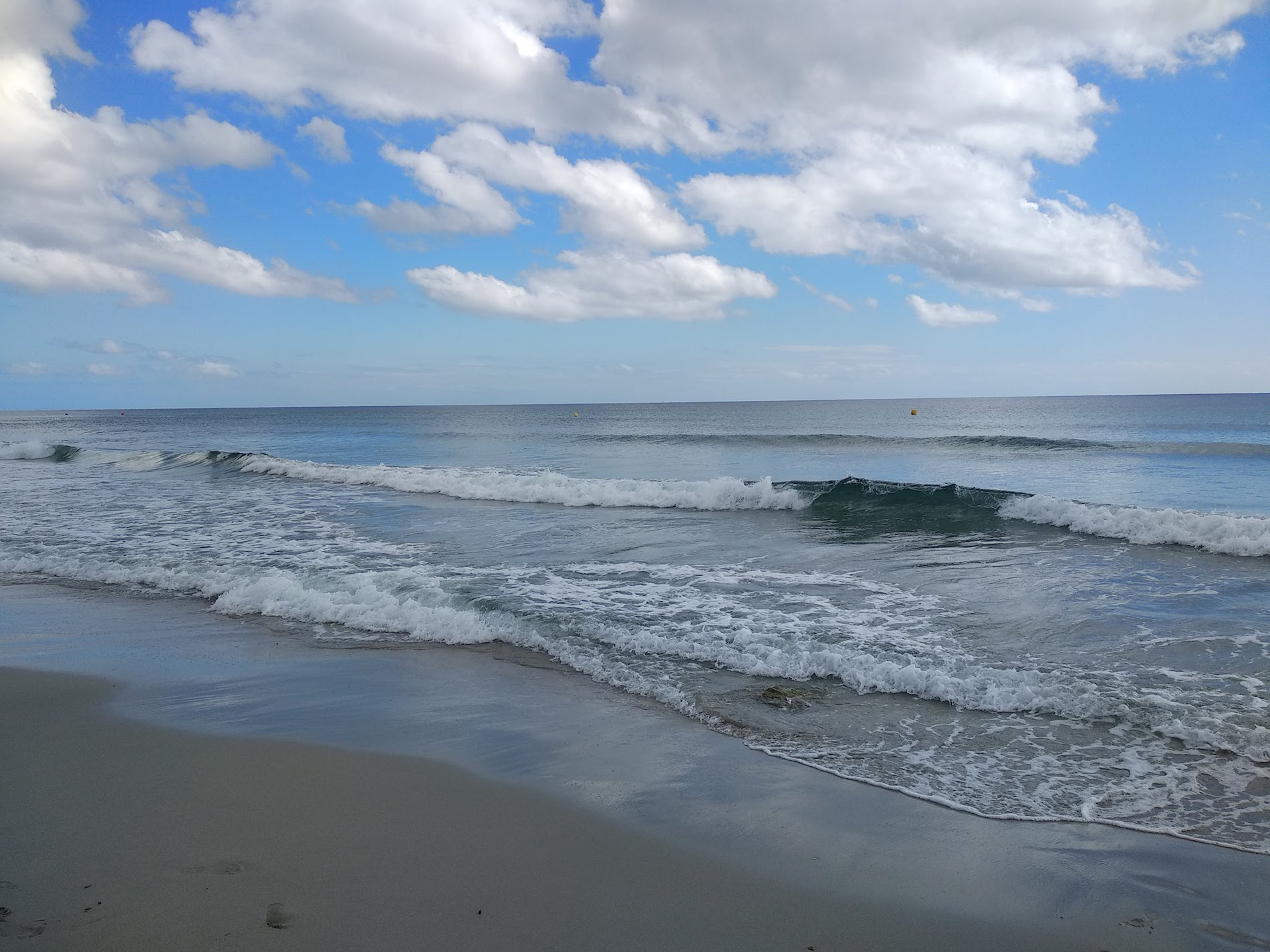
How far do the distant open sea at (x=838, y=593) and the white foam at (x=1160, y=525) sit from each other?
53mm

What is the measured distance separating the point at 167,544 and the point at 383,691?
9.01m

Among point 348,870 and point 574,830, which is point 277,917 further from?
point 574,830

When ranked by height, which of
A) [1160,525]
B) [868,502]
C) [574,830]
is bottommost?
[574,830]

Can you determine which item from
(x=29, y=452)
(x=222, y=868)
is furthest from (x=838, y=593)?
(x=29, y=452)

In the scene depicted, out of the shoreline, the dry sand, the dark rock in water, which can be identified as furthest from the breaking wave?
the dry sand

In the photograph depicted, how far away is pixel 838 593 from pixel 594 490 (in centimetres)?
1125

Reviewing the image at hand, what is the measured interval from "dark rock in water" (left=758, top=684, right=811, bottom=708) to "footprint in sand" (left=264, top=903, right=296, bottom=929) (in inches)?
154

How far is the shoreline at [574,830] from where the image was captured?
345 centimetres

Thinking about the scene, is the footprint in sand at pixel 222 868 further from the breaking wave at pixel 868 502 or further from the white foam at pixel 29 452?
the white foam at pixel 29 452

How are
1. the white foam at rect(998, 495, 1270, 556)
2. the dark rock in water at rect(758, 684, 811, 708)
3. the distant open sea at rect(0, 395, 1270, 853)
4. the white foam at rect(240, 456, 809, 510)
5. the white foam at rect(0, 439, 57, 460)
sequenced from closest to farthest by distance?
the distant open sea at rect(0, 395, 1270, 853)
the dark rock in water at rect(758, 684, 811, 708)
the white foam at rect(998, 495, 1270, 556)
the white foam at rect(240, 456, 809, 510)
the white foam at rect(0, 439, 57, 460)

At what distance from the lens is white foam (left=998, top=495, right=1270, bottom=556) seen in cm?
1251

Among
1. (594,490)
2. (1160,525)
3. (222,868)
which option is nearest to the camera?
(222,868)

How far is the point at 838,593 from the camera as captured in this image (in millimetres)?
10117

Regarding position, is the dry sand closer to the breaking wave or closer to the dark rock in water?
the dark rock in water
